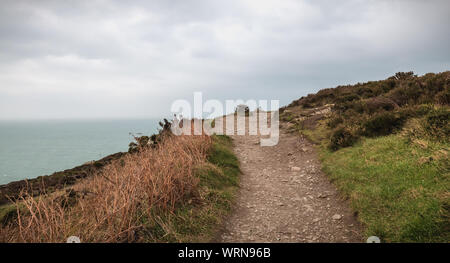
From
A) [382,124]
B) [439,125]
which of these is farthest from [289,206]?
[382,124]

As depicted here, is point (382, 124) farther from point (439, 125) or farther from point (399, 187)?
point (399, 187)

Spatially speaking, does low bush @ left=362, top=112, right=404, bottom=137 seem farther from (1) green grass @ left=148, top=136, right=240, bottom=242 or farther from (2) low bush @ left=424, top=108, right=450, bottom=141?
(1) green grass @ left=148, top=136, right=240, bottom=242

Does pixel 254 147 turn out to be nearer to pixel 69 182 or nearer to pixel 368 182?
pixel 368 182

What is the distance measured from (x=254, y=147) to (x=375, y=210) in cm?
854

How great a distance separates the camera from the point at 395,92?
13.3 metres

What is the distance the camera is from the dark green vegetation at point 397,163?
170 inches

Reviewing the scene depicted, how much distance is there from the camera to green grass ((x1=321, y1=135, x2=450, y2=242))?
412 centimetres

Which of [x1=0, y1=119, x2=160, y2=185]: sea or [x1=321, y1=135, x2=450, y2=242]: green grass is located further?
[x1=0, y1=119, x2=160, y2=185]: sea

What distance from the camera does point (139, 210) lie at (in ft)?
16.7

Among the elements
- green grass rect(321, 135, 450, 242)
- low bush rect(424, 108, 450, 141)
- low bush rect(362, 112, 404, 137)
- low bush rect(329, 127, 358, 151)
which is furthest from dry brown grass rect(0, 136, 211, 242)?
low bush rect(362, 112, 404, 137)

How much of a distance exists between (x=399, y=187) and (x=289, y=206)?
256cm

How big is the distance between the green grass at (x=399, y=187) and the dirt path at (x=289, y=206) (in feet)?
1.36
